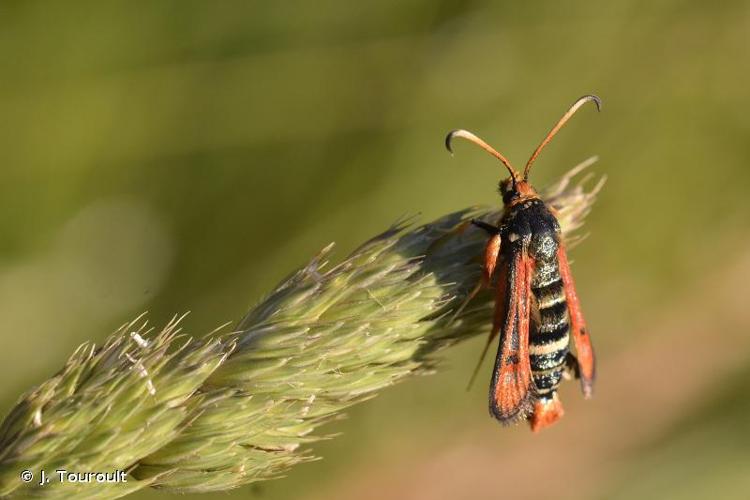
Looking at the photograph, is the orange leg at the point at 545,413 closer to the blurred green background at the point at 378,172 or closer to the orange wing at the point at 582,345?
the orange wing at the point at 582,345

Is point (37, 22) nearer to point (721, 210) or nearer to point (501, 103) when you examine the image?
point (501, 103)

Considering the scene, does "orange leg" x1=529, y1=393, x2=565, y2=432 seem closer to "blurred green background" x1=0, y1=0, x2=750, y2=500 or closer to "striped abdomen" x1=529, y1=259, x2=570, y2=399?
"striped abdomen" x1=529, y1=259, x2=570, y2=399

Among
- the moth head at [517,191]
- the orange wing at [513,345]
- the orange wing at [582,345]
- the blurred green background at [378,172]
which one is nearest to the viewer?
the orange wing at [513,345]

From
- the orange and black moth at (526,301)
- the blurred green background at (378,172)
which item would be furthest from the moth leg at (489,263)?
the blurred green background at (378,172)

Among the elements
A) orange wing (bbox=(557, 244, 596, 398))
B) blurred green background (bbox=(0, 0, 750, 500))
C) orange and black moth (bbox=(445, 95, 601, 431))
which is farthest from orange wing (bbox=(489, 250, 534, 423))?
blurred green background (bbox=(0, 0, 750, 500))

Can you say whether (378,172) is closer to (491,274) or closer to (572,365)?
(572,365)

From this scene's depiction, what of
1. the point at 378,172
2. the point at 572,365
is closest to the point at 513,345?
the point at 572,365

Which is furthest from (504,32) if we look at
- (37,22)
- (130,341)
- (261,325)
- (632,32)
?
(130,341)
